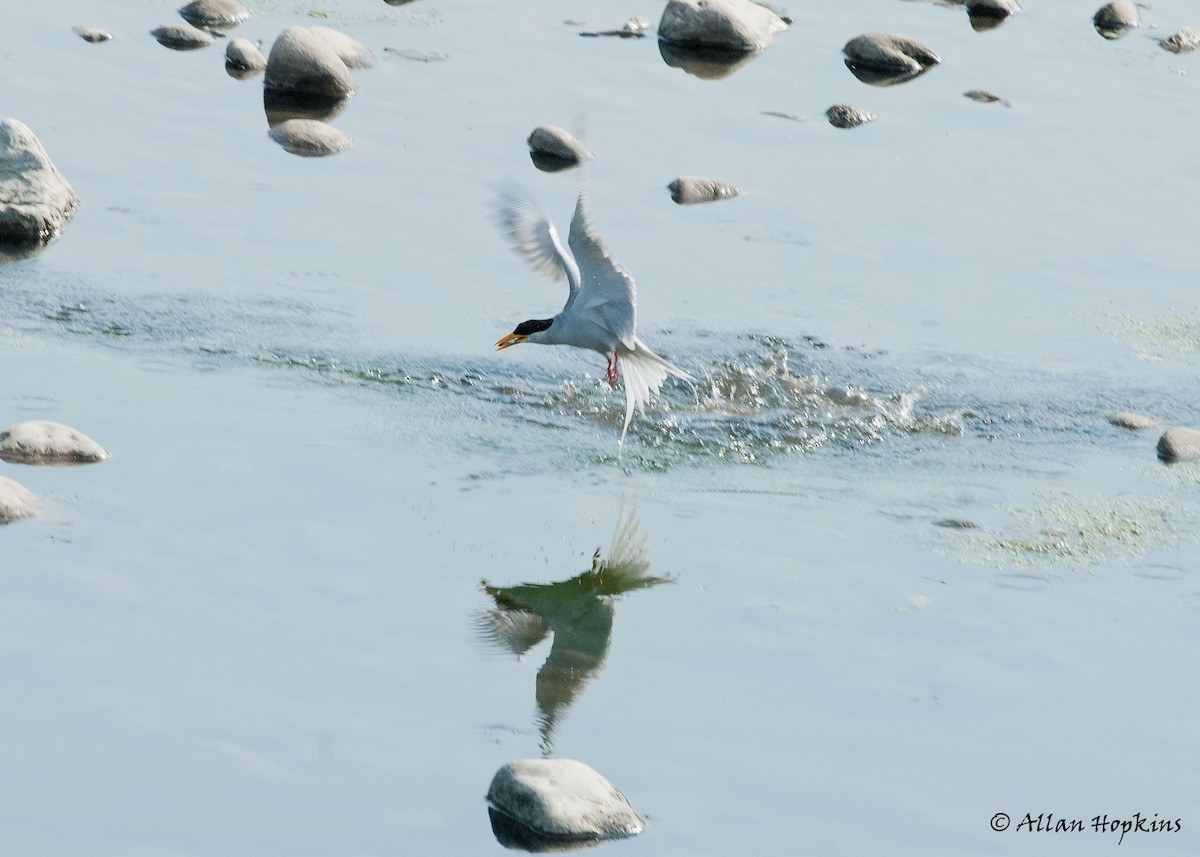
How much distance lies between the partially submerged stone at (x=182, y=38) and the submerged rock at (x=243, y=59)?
60 centimetres

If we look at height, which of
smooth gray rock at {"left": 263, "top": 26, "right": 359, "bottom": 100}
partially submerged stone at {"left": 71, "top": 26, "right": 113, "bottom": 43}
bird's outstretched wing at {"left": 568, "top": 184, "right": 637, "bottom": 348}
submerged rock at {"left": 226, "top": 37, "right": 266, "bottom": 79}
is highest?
bird's outstretched wing at {"left": 568, "top": 184, "right": 637, "bottom": 348}

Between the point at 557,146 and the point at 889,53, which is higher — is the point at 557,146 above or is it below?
above

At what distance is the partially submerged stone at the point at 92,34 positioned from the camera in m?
14.5

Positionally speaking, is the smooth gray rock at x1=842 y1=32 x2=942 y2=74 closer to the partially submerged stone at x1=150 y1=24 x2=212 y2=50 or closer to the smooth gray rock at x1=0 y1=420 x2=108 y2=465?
the partially submerged stone at x1=150 y1=24 x2=212 y2=50

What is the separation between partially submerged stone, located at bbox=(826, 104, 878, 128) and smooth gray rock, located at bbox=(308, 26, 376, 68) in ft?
12.4

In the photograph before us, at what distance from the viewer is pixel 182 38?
14.6 meters

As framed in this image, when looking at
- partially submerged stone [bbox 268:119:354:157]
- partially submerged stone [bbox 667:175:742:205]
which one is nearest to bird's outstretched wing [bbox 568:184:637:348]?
partially submerged stone [bbox 667:175:742:205]

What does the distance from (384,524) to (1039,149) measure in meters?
7.94

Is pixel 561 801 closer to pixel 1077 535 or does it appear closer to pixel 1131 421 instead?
pixel 1077 535

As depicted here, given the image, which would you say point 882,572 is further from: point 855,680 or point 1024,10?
point 1024,10

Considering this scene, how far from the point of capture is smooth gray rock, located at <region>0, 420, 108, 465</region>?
7.48 meters

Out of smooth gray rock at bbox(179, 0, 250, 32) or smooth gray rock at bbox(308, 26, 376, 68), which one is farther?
smooth gray rock at bbox(179, 0, 250, 32)

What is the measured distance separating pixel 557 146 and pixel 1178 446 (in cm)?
Answer: 545

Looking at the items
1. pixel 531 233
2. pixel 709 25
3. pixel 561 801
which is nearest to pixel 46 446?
pixel 531 233
